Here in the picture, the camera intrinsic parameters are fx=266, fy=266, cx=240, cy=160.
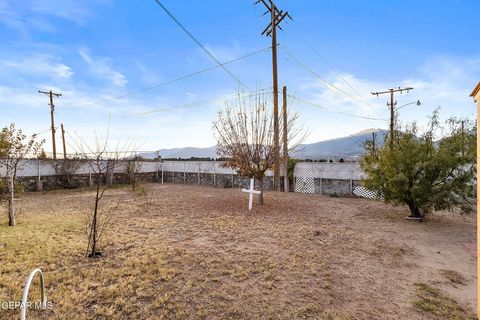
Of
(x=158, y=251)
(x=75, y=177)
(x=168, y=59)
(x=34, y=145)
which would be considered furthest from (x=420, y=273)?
(x=75, y=177)

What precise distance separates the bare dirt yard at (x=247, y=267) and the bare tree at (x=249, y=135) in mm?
2152

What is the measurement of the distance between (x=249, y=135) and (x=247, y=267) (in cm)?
611

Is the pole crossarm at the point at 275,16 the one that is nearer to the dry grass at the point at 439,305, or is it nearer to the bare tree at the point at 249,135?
the bare tree at the point at 249,135

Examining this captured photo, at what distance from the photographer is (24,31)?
7609 millimetres

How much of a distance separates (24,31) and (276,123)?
8.58m

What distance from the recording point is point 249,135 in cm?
976

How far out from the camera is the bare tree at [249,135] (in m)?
A: 9.55

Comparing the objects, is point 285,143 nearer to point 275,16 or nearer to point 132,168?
point 275,16

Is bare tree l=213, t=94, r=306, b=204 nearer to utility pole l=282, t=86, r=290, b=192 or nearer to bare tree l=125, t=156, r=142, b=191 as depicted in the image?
utility pole l=282, t=86, r=290, b=192

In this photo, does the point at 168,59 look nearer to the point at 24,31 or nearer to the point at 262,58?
the point at 262,58

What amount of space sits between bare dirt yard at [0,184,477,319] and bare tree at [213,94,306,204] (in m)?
2.15

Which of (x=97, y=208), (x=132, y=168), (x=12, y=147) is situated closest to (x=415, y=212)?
(x=97, y=208)

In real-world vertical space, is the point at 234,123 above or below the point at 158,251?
above

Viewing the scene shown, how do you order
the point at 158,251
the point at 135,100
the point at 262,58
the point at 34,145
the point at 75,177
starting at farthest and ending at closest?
the point at 135,100, the point at 75,177, the point at 262,58, the point at 34,145, the point at 158,251
